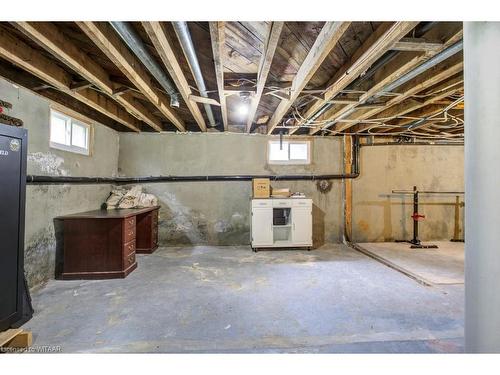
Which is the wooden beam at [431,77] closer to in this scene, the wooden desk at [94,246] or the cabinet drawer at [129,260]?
the wooden desk at [94,246]

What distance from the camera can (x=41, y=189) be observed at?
2.91 m

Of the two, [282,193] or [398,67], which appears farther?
[282,193]

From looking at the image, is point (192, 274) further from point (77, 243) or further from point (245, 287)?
point (77, 243)

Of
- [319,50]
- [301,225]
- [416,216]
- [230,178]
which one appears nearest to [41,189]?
[230,178]

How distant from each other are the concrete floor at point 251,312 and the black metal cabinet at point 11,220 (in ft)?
1.12

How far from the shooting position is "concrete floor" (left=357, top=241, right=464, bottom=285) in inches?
122

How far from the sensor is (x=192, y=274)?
129 inches

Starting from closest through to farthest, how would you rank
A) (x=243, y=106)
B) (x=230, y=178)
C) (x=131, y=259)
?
(x=131, y=259), (x=243, y=106), (x=230, y=178)

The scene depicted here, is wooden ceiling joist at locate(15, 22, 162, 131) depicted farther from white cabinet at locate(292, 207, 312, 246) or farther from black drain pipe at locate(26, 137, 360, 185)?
white cabinet at locate(292, 207, 312, 246)

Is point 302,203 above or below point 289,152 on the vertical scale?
below

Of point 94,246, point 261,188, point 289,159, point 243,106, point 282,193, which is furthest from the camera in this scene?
point 289,159

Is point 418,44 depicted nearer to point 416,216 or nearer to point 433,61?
point 433,61

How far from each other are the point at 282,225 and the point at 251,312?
8.14 feet
